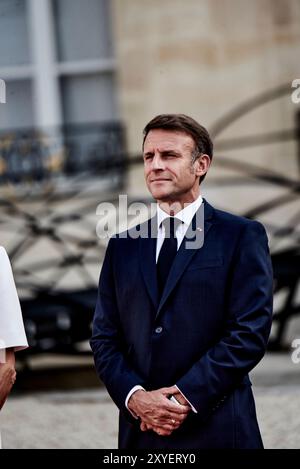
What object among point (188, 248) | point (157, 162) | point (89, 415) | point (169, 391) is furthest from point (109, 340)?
point (89, 415)

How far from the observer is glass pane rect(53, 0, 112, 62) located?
390 inches

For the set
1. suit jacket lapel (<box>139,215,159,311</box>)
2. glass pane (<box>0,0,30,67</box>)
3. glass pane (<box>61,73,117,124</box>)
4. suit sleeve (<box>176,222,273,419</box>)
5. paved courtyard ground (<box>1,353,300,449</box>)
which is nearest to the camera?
suit sleeve (<box>176,222,273,419</box>)

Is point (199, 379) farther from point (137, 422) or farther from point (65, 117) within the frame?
point (65, 117)

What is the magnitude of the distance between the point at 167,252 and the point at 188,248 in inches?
3.3

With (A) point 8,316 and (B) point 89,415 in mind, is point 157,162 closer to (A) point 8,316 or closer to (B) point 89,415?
(A) point 8,316

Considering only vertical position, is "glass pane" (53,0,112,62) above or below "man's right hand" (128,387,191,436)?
above

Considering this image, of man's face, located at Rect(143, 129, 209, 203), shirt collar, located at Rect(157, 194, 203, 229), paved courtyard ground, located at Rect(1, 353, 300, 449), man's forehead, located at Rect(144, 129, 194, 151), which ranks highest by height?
man's forehead, located at Rect(144, 129, 194, 151)

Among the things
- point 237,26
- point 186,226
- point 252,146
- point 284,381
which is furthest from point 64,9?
point 186,226

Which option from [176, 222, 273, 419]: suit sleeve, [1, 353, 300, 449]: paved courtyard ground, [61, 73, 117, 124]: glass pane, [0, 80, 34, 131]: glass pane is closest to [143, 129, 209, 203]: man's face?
[176, 222, 273, 419]: suit sleeve

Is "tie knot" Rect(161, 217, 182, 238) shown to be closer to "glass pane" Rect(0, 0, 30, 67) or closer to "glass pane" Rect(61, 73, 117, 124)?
"glass pane" Rect(61, 73, 117, 124)

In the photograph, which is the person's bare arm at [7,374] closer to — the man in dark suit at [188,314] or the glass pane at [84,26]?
the man in dark suit at [188,314]

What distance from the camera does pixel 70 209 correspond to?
9.41 m

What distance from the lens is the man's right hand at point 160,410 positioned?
3.01m

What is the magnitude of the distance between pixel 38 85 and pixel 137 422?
7289 millimetres
